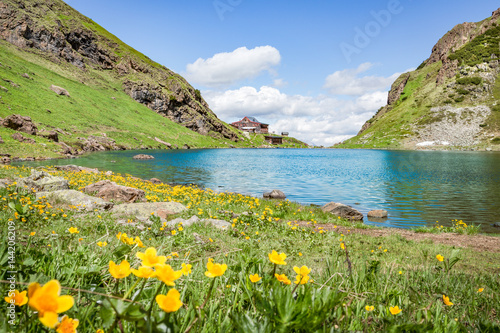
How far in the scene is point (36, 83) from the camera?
75812 mm

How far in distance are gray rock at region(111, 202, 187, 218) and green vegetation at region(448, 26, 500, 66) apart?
194m

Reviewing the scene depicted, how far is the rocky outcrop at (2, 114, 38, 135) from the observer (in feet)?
141

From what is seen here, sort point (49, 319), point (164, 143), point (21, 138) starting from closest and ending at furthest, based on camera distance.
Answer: point (49, 319), point (21, 138), point (164, 143)

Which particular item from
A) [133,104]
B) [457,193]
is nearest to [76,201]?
[457,193]

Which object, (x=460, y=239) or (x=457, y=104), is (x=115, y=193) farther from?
(x=457, y=104)

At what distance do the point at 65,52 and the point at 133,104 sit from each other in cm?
3339

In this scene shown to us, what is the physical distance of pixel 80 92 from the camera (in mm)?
92938

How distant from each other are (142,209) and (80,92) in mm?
104768

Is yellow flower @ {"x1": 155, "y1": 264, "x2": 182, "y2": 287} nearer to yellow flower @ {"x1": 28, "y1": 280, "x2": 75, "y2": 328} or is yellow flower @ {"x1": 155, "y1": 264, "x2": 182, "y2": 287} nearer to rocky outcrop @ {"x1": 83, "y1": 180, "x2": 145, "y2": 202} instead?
yellow flower @ {"x1": 28, "y1": 280, "x2": 75, "y2": 328}

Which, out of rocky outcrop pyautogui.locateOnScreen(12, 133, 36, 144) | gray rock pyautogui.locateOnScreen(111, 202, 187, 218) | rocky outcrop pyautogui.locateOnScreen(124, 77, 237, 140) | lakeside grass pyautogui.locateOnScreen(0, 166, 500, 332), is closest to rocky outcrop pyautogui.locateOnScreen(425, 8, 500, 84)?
rocky outcrop pyautogui.locateOnScreen(124, 77, 237, 140)

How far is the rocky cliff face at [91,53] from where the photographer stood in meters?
93.9

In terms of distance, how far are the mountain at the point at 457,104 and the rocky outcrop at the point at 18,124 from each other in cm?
14471

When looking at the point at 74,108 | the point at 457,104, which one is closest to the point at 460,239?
the point at 74,108

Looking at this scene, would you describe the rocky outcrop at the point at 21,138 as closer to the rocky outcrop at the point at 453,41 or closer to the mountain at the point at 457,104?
the mountain at the point at 457,104
